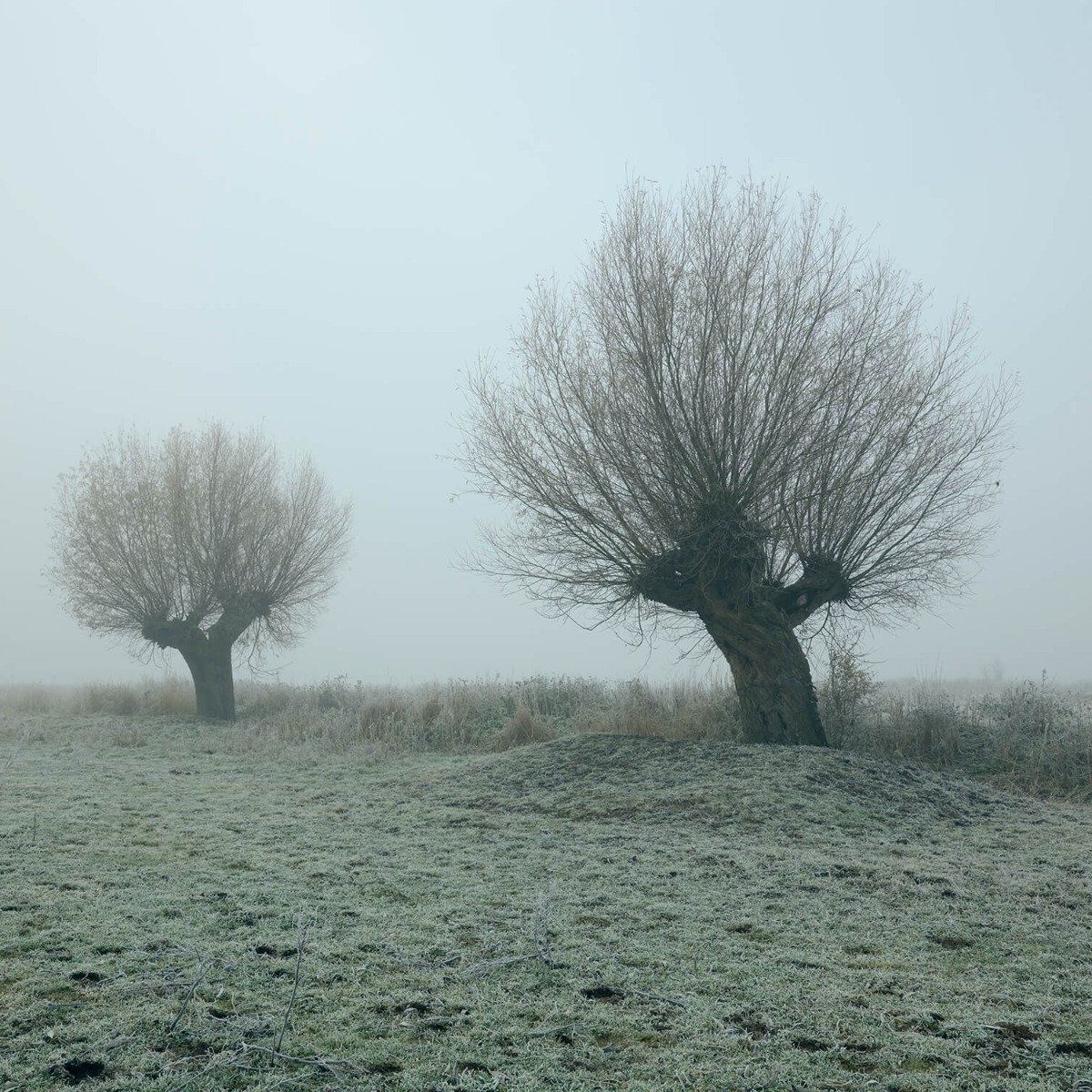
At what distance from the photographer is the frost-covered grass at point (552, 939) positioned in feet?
9.04

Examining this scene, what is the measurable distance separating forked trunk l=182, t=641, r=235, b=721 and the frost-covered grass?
11.6m

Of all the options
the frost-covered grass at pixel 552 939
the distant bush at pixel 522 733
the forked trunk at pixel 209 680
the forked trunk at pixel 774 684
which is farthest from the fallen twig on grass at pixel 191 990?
the forked trunk at pixel 209 680

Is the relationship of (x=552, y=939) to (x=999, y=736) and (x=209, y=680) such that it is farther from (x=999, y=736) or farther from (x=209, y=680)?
(x=209, y=680)

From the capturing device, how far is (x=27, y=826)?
20.6ft

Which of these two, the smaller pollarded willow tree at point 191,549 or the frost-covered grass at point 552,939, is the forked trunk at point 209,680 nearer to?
the smaller pollarded willow tree at point 191,549

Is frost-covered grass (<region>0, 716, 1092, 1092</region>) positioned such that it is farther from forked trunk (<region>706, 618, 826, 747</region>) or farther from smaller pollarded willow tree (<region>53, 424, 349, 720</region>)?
smaller pollarded willow tree (<region>53, 424, 349, 720</region>)

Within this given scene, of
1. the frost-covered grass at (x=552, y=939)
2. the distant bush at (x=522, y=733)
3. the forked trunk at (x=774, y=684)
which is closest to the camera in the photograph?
the frost-covered grass at (x=552, y=939)

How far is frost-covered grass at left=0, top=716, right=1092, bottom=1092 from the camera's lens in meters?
2.76

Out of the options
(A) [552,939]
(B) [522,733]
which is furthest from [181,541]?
(A) [552,939]

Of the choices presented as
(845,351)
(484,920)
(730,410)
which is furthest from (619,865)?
(845,351)

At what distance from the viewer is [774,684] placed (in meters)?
10.6

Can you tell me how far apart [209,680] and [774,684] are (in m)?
13.7

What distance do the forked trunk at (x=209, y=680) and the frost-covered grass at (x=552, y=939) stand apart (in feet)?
38.1

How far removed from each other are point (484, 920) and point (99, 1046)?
1.82m
